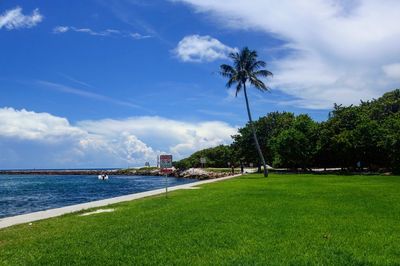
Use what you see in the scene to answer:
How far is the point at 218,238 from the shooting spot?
12.3 meters

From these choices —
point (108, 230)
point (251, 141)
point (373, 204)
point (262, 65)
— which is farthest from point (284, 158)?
point (108, 230)

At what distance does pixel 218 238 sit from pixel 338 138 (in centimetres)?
6325

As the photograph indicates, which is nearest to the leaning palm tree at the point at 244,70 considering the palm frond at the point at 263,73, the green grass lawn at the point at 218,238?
the palm frond at the point at 263,73

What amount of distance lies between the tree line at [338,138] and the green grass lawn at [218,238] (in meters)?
49.0

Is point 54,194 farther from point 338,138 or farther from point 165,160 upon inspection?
point 338,138

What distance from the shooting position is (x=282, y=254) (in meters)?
10.3

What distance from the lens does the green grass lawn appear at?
33.4 feet

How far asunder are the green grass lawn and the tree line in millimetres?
49039

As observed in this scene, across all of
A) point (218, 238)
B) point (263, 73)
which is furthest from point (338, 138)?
point (218, 238)

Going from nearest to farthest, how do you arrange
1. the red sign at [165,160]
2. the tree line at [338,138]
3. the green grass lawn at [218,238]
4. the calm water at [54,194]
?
the green grass lawn at [218,238] < the red sign at [165,160] < the calm water at [54,194] < the tree line at [338,138]

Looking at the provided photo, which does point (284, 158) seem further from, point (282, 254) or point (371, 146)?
point (282, 254)

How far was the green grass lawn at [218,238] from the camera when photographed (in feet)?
33.4

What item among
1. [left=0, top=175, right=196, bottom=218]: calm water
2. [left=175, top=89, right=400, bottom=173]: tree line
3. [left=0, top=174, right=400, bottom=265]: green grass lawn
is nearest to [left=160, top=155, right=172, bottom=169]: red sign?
[left=0, top=174, right=400, bottom=265]: green grass lawn

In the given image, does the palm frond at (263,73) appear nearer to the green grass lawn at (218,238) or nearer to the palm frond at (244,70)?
the palm frond at (244,70)
